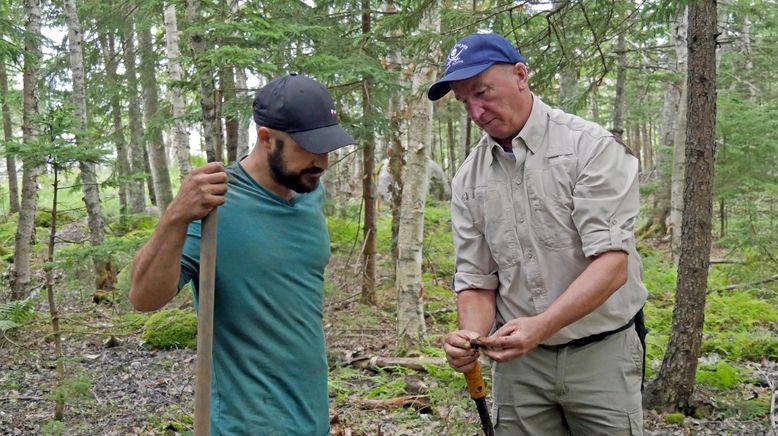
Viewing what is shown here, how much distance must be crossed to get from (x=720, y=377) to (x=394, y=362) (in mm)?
3195

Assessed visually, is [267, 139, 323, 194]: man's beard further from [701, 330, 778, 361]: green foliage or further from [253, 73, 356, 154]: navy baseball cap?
[701, 330, 778, 361]: green foliage

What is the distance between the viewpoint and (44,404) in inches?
246

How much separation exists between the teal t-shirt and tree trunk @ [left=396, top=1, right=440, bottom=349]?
530 cm

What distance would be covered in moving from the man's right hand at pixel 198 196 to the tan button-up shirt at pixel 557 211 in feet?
4.21

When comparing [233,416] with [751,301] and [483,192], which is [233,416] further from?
[751,301]

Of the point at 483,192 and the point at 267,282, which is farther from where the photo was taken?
the point at 483,192

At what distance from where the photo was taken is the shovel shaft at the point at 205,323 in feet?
6.72

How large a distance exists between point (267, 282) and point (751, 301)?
28.3ft

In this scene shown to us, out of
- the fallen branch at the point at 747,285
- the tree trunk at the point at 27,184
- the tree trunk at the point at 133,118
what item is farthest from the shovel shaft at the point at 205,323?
the tree trunk at the point at 133,118

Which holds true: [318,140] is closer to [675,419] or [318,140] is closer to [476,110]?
[476,110]

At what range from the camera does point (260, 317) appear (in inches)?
90.3

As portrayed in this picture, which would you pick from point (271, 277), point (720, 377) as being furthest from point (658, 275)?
point (271, 277)

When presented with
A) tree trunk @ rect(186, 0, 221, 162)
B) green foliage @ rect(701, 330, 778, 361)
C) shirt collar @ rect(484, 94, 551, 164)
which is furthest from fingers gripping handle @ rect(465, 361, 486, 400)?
green foliage @ rect(701, 330, 778, 361)

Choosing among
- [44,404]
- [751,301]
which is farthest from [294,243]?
[751,301]
